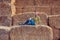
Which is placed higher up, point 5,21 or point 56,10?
point 56,10

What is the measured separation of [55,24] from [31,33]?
0.43 metres

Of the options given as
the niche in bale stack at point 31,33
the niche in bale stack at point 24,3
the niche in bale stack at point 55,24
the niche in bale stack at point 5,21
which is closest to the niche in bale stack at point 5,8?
the niche in bale stack at point 5,21

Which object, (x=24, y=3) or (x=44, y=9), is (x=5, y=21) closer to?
(x=24, y=3)

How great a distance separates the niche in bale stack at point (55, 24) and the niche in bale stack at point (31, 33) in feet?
0.99

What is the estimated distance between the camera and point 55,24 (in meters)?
2.14

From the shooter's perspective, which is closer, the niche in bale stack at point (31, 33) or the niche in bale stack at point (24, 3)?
the niche in bale stack at point (31, 33)

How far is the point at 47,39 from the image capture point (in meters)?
1.80

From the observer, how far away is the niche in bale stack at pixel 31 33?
181cm

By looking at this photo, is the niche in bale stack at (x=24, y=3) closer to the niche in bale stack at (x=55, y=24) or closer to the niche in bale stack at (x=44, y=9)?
the niche in bale stack at (x=44, y=9)

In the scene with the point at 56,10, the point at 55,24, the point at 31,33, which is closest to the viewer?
the point at 31,33

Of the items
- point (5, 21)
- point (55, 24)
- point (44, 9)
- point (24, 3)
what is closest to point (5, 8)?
point (5, 21)

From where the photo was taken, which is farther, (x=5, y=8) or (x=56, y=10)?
(x=56, y=10)

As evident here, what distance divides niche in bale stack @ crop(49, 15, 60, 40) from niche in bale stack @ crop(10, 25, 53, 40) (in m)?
0.30

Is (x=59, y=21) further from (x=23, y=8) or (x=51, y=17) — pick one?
(x=23, y=8)
